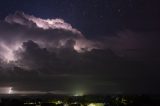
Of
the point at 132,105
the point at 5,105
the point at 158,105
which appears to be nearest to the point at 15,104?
the point at 5,105

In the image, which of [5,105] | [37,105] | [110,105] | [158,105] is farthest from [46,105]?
[158,105]

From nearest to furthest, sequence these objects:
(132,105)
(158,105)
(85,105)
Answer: (132,105) < (158,105) < (85,105)

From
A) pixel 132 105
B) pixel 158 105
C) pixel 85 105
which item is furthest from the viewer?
pixel 85 105

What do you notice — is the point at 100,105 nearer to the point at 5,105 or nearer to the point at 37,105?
the point at 37,105

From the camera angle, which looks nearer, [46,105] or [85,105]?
[46,105]

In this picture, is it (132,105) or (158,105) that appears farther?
(158,105)

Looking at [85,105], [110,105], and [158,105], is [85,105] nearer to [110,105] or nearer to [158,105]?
[110,105]

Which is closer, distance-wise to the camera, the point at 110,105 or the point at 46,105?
Answer: the point at 46,105

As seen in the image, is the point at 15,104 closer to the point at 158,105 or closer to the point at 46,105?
the point at 46,105
